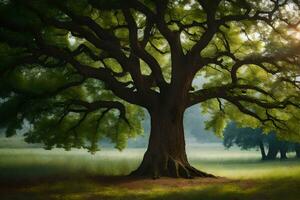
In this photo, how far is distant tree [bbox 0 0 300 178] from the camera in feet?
74.5

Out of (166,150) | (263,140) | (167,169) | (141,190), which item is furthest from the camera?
(263,140)

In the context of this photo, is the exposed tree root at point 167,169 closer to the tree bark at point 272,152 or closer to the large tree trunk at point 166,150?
the large tree trunk at point 166,150

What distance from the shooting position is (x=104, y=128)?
33.9m

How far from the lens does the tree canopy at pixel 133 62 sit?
22750 millimetres

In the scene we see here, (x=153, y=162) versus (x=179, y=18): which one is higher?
(x=179, y=18)

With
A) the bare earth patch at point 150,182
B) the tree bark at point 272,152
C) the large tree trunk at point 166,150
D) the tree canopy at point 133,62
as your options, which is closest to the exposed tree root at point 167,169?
the large tree trunk at point 166,150

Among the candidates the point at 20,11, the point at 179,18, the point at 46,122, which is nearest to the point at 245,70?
the point at 179,18

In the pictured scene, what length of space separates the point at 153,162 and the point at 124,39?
8.63 meters

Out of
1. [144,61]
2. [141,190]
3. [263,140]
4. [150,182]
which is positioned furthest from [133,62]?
[263,140]

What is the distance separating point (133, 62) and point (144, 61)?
1242mm

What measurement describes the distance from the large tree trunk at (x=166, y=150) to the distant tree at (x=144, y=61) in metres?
0.05

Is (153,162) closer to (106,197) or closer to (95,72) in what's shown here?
(95,72)

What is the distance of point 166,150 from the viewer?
2542 cm

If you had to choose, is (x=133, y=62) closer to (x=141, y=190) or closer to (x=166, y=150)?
(x=166, y=150)
